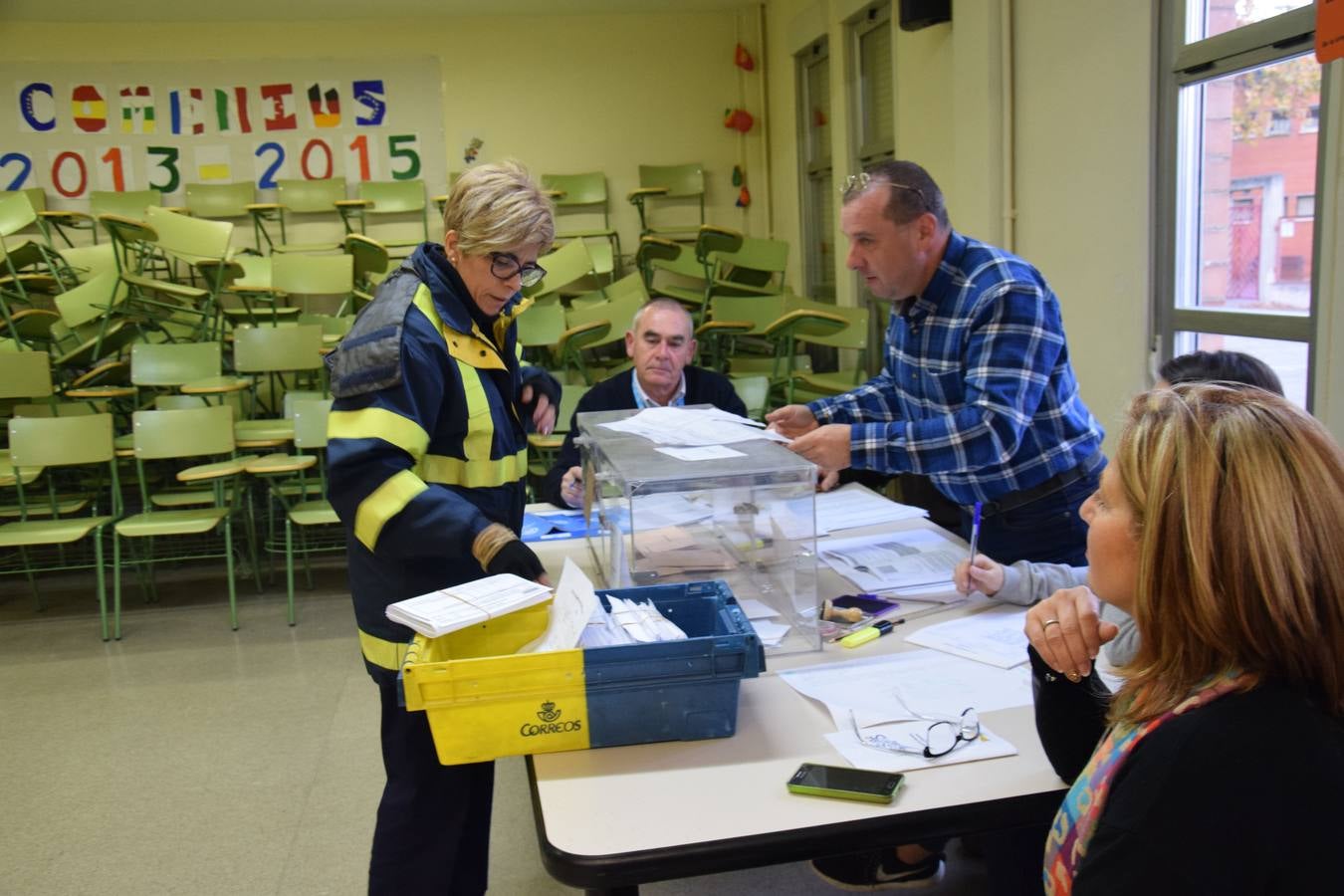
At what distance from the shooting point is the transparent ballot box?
1733 mm

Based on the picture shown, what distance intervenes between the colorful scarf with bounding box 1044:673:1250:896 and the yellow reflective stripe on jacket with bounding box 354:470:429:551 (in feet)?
3.32

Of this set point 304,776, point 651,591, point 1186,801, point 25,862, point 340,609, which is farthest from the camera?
point 340,609

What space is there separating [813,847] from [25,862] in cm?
244

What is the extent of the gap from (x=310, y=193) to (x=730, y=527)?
6.31 m

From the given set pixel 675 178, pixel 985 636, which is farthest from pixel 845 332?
pixel 985 636

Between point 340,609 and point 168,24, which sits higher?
point 168,24

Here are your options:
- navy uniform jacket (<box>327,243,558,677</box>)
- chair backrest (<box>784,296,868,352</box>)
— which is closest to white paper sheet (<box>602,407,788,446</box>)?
navy uniform jacket (<box>327,243,558,677</box>)

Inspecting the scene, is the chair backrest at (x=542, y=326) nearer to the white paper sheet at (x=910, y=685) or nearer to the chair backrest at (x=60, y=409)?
the chair backrest at (x=60, y=409)

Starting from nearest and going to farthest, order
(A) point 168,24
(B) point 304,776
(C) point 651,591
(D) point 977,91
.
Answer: (C) point 651,591 < (B) point 304,776 < (D) point 977,91 < (A) point 168,24

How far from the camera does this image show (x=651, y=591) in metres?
1.61

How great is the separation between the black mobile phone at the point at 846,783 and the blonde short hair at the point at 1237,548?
1.19 feet

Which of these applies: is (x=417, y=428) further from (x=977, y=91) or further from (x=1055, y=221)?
(x=977, y=91)

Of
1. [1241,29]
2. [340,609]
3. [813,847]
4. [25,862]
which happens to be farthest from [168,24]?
[813,847]

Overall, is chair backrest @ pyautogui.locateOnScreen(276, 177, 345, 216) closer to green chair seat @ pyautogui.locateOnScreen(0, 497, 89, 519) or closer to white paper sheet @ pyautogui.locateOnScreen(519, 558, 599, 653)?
green chair seat @ pyautogui.locateOnScreen(0, 497, 89, 519)
